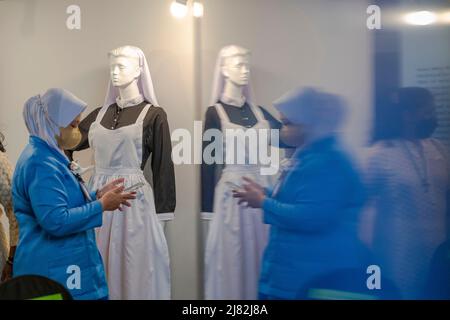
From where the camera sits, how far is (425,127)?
2.30 m

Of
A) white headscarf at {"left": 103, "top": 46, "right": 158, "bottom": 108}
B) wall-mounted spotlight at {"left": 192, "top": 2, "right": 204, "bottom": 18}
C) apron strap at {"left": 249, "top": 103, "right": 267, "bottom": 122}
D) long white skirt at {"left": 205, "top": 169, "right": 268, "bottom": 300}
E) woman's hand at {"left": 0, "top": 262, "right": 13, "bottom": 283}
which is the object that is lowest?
woman's hand at {"left": 0, "top": 262, "right": 13, "bottom": 283}

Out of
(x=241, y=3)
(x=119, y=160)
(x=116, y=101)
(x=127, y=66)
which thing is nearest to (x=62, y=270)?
(x=119, y=160)

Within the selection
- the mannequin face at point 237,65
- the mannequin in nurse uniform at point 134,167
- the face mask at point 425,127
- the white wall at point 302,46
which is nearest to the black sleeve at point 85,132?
the mannequin in nurse uniform at point 134,167

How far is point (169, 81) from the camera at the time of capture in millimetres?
2381

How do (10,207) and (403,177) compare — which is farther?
(10,207)

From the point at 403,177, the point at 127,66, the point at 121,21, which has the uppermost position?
the point at 121,21

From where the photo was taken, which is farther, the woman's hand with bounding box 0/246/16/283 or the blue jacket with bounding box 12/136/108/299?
the woman's hand with bounding box 0/246/16/283

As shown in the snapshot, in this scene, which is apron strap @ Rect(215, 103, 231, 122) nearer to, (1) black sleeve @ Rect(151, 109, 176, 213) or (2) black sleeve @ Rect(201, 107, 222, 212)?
(2) black sleeve @ Rect(201, 107, 222, 212)

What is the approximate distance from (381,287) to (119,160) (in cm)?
145

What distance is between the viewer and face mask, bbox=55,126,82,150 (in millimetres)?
2396

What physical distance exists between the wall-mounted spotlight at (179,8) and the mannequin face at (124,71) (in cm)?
32

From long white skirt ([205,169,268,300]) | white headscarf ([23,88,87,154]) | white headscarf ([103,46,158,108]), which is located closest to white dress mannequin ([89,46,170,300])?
white headscarf ([103,46,158,108])

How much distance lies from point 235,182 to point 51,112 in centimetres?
102

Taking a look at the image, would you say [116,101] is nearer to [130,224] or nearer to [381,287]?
[130,224]
